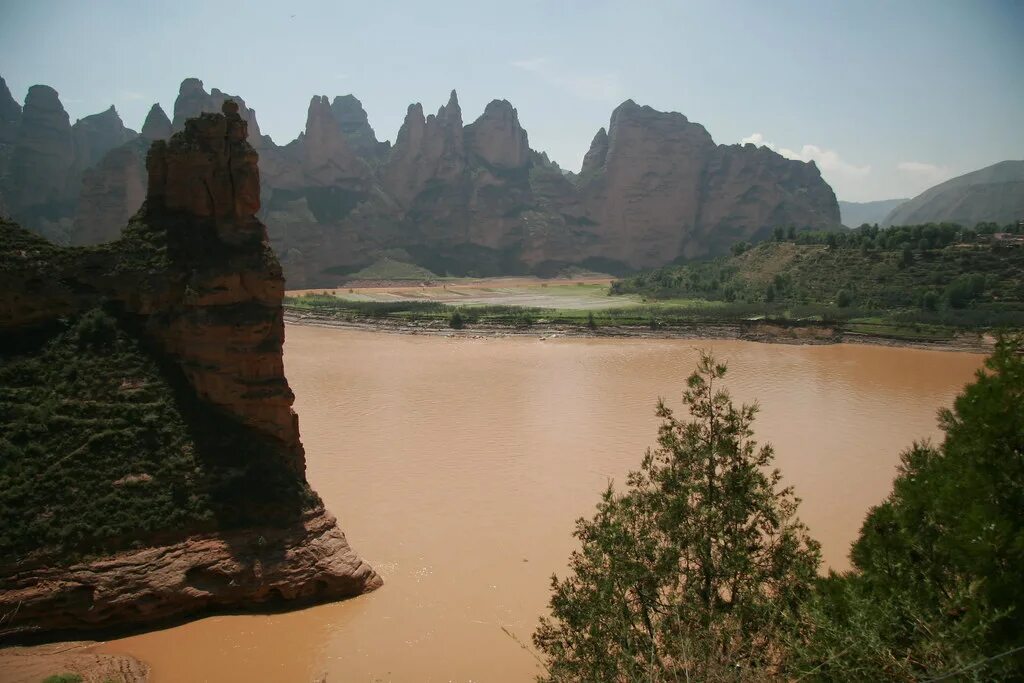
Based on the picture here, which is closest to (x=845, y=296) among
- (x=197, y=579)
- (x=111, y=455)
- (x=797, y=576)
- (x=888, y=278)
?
(x=888, y=278)

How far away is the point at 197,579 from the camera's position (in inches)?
432

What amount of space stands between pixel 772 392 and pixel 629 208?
73369 millimetres

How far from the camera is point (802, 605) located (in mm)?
6180

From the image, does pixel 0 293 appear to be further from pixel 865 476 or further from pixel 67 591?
pixel 865 476

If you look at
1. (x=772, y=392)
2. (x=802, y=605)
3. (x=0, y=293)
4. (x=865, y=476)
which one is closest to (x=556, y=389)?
(x=772, y=392)

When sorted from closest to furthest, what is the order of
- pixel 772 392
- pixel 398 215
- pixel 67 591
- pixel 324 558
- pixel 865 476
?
pixel 67 591 < pixel 324 558 < pixel 865 476 < pixel 772 392 < pixel 398 215

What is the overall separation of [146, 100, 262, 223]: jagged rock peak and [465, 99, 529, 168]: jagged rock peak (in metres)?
92.9

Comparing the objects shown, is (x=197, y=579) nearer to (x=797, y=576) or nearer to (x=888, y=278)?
(x=797, y=576)

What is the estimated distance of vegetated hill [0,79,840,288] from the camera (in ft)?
310

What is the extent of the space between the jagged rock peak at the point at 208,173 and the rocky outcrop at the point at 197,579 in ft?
20.6

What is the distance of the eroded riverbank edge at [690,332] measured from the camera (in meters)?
41.5

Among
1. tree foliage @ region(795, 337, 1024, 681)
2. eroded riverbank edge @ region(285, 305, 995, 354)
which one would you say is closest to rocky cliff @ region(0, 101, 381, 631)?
tree foliage @ region(795, 337, 1024, 681)

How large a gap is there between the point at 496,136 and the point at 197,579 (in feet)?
326

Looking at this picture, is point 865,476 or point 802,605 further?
point 865,476
